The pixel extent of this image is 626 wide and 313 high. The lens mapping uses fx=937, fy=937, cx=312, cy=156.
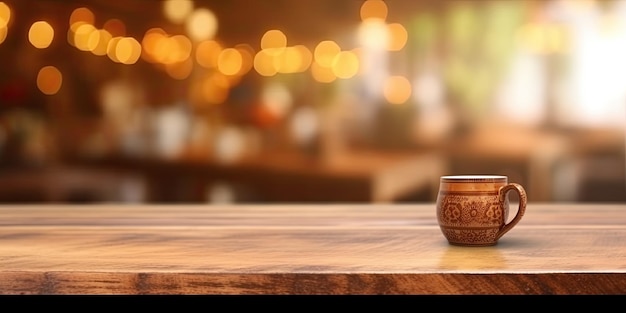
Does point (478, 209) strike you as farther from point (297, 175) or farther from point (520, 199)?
point (297, 175)

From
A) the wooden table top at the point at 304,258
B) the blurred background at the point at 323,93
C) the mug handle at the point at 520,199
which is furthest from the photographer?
the blurred background at the point at 323,93

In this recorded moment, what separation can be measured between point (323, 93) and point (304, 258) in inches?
80.6

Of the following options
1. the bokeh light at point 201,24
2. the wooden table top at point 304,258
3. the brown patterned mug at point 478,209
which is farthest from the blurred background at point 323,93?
the brown patterned mug at point 478,209

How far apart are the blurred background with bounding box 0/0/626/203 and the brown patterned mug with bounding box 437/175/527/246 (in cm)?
191

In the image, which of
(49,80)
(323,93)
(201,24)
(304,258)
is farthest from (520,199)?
(49,80)

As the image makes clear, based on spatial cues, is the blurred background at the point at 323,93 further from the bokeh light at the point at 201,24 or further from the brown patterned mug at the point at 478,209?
the brown patterned mug at the point at 478,209

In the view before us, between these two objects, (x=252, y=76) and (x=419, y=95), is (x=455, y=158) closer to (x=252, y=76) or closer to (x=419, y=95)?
(x=419, y=95)

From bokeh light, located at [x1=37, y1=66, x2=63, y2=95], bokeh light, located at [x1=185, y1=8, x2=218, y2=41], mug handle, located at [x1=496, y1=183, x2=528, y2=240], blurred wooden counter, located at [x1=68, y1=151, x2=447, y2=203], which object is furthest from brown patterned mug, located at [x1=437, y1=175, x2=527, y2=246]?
bokeh light, located at [x1=37, y1=66, x2=63, y2=95]

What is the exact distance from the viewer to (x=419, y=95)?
9.95ft

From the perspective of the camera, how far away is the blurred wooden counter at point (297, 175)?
9.96 feet

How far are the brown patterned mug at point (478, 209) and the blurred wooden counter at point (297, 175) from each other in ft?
6.28

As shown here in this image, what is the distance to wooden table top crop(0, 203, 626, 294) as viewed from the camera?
0.92 metres

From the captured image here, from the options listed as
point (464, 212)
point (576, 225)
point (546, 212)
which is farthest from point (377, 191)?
point (464, 212)

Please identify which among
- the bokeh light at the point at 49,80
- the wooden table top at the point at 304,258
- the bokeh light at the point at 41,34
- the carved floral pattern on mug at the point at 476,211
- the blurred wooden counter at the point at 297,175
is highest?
the bokeh light at the point at 41,34
